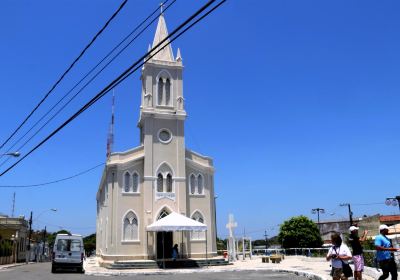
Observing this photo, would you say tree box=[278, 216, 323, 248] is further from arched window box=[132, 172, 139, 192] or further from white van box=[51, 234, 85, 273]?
white van box=[51, 234, 85, 273]

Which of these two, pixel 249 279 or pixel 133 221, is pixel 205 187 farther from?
pixel 249 279

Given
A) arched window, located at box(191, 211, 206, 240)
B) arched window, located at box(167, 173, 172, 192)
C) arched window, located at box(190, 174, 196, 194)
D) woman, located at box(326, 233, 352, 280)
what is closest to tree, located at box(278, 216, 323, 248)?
arched window, located at box(191, 211, 206, 240)

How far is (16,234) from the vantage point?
50.4m

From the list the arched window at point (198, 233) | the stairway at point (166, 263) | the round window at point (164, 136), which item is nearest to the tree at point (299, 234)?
the arched window at point (198, 233)

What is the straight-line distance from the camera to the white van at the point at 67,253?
25297 millimetres

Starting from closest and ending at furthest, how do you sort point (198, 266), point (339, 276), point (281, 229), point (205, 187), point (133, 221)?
point (339, 276), point (198, 266), point (133, 221), point (205, 187), point (281, 229)

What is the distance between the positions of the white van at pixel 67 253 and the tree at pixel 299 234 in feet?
95.0

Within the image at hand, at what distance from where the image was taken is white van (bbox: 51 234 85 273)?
25297 mm

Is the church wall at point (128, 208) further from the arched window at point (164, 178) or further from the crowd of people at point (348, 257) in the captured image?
the crowd of people at point (348, 257)

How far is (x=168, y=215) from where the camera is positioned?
30.0 meters

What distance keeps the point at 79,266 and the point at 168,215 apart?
6.80m

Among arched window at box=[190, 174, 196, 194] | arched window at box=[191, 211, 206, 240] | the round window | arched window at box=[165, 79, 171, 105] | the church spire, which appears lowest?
arched window at box=[191, 211, 206, 240]

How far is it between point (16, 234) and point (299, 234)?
31146mm

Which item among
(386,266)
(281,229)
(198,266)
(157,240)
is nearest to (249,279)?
(386,266)
